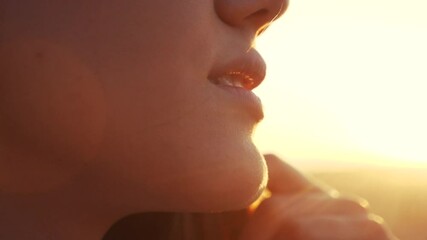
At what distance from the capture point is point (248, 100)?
133cm

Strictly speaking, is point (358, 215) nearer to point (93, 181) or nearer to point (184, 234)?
point (184, 234)

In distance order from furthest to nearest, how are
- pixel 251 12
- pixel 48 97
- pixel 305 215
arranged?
pixel 305 215 < pixel 251 12 < pixel 48 97

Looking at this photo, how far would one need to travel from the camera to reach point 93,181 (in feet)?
4.16

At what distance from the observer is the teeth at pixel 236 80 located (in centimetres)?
131

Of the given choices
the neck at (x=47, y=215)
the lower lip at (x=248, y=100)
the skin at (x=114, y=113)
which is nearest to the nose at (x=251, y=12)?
the skin at (x=114, y=113)

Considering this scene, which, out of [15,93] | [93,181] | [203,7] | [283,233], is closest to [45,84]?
[15,93]

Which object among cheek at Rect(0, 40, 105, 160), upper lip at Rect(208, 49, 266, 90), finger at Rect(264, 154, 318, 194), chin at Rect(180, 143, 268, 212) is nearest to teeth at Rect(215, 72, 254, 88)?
upper lip at Rect(208, 49, 266, 90)

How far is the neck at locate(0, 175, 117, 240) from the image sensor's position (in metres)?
1.24

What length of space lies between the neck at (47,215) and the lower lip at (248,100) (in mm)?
Answer: 332

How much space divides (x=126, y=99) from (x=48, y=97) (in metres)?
0.13

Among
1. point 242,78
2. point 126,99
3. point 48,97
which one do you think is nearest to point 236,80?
point 242,78

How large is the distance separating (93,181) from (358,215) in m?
0.65

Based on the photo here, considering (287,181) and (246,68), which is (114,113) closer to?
(246,68)

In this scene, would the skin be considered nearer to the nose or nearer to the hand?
the nose
